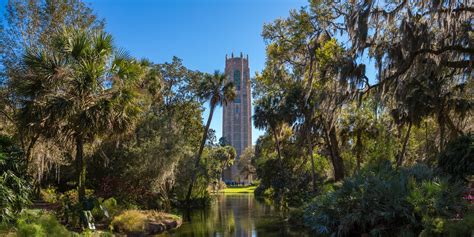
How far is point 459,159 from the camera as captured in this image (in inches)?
559

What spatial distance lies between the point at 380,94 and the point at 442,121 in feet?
27.1

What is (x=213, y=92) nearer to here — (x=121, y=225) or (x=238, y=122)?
(x=121, y=225)

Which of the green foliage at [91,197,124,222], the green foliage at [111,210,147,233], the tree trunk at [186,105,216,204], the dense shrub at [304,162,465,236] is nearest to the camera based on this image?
the dense shrub at [304,162,465,236]

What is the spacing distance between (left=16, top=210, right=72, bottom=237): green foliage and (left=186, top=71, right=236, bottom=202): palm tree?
68.9 feet

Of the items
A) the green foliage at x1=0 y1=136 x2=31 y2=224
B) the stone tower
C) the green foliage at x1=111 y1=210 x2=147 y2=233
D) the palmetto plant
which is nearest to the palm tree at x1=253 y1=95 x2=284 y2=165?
the green foliage at x1=111 y1=210 x2=147 y2=233

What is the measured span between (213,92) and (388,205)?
71.7 ft

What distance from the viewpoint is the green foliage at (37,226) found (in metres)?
9.52

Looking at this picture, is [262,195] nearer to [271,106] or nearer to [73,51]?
[271,106]

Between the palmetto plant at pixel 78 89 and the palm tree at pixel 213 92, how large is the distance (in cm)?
1769

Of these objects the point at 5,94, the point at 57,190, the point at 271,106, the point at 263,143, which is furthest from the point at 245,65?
the point at 5,94

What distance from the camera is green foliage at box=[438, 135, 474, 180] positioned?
13695mm

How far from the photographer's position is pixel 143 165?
22.2m

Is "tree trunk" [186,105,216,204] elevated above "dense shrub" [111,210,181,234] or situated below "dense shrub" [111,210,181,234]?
above

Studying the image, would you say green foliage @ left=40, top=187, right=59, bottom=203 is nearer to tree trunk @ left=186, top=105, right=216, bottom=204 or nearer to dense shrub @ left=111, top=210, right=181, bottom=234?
dense shrub @ left=111, top=210, right=181, bottom=234
